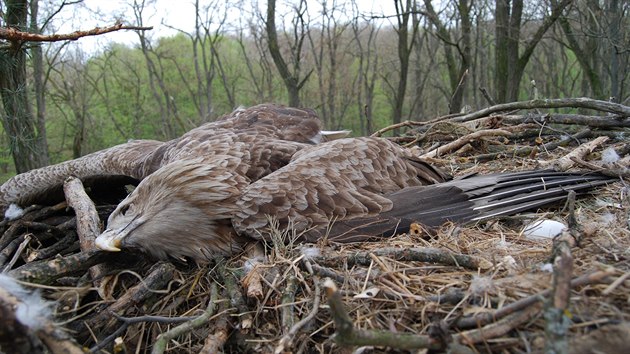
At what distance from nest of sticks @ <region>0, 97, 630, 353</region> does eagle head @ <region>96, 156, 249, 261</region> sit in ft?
0.37

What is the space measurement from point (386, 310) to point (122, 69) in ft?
85.7

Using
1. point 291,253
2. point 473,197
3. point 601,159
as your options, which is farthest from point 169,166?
point 601,159

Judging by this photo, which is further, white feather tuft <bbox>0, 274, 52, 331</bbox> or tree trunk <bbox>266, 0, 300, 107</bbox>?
tree trunk <bbox>266, 0, 300, 107</bbox>

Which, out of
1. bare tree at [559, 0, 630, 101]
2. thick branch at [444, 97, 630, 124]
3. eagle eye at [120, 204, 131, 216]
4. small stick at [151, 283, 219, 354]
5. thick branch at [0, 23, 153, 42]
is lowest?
small stick at [151, 283, 219, 354]

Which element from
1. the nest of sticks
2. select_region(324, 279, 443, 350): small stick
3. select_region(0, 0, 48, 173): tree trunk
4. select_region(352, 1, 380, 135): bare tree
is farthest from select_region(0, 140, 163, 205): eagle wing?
select_region(352, 1, 380, 135): bare tree

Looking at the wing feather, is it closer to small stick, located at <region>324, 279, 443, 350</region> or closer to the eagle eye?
the eagle eye

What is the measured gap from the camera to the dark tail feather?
8.70ft

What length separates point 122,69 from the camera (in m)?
24.8

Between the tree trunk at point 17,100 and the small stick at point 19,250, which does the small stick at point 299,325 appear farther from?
the tree trunk at point 17,100

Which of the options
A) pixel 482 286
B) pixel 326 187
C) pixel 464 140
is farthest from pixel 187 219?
pixel 464 140

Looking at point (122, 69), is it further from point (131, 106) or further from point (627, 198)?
point (627, 198)

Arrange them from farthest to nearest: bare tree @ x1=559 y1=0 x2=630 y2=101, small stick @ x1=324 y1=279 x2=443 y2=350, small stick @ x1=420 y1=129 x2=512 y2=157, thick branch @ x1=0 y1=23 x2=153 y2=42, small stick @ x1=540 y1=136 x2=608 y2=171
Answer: bare tree @ x1=559 y1=0 x2=630 y2=101 → small stick @ x1=420 y1=129 x2=512 y2=157 → small stick @ x1=540 y1=136 x2=608 y2=171 → thick branch @ x1=0 y1=23 x2=153 y2=42 → small stick @ x1=324 y1=279 x2=443 y2=350

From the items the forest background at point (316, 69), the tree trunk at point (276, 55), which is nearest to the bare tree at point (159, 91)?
the forest background at point (316, 69)

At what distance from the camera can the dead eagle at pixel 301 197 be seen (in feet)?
8.57
